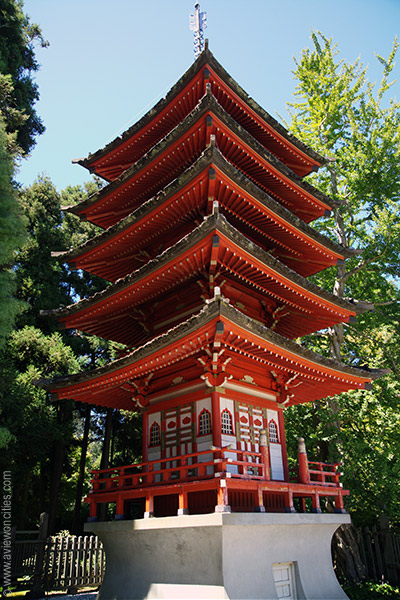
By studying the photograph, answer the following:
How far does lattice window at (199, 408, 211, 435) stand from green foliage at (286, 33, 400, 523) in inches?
319

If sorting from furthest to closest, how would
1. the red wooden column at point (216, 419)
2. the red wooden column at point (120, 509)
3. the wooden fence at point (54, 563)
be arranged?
the wooden fence at point (54, 563)
the red wooden column at point (120, 509)
the red wooden column at point (216, 419)

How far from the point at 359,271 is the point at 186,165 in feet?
41.0

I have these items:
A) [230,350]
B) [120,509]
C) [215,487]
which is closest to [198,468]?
[215,487]

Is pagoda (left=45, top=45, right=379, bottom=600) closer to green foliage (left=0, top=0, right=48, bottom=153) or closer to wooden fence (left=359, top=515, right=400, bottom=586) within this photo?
wooden fence (left=359, top=515, right=400, bottom=586)

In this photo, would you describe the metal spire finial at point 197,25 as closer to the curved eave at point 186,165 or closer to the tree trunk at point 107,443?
the curved eave at point 186,165

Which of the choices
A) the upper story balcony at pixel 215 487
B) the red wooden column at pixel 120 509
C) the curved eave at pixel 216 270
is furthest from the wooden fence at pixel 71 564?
the curved eave at pixel 216 270

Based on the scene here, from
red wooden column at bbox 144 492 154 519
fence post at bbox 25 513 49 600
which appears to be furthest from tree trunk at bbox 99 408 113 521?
red wooden column at bbox 144 492 154 519

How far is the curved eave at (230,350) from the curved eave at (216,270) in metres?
1.79

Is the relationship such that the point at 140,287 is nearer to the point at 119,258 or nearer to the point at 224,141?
the point at 119,258

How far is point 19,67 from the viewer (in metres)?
27.0

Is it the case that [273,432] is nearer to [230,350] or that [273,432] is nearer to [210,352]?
[230,350]

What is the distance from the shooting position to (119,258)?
45.3ft

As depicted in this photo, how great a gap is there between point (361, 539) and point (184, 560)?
10.3 meters

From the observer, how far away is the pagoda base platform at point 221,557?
26.6 ft
